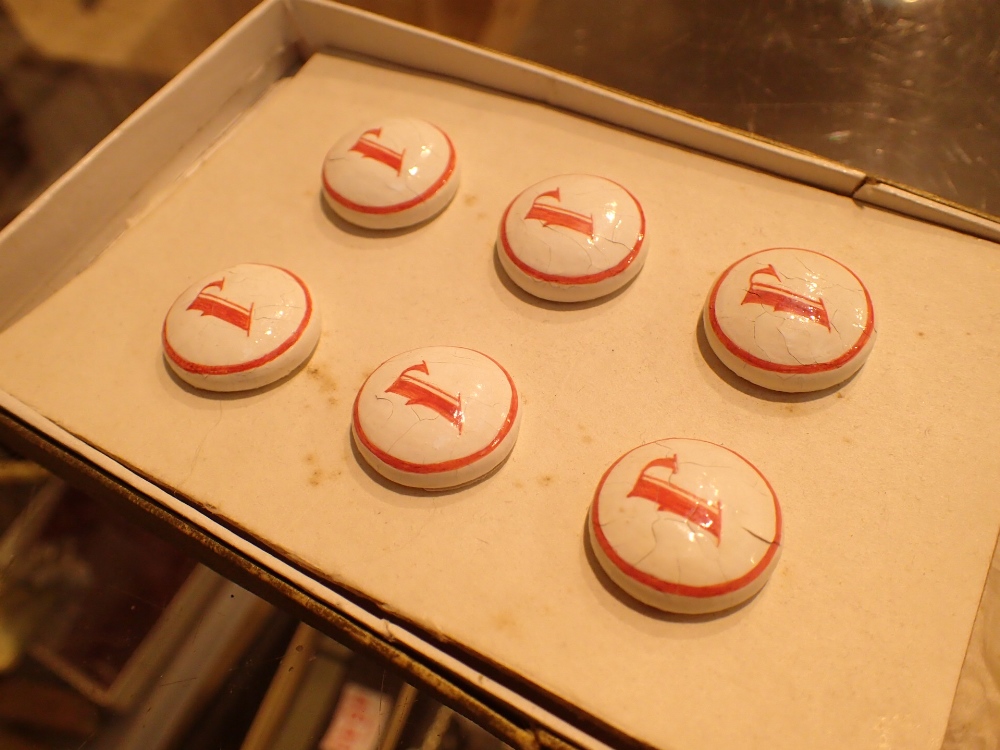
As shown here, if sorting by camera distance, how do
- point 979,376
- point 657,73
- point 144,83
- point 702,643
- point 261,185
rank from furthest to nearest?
point 144,83 → point 657,73 → point 261,185 → point 979,376 → point 702,643

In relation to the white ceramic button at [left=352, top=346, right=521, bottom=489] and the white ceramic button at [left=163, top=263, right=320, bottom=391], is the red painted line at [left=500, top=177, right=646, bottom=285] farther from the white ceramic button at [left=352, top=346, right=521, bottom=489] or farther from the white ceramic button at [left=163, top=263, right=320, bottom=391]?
the white ceramic button at [left=163, top=263, right=320, bottom=391]

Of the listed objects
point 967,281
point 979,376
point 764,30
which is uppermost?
point 764,30

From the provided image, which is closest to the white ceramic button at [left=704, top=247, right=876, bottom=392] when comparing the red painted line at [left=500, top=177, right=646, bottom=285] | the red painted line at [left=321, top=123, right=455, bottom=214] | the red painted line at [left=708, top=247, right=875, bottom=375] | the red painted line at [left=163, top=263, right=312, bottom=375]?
the red painted line at [left=708, top=247, right=875, bottom=375]

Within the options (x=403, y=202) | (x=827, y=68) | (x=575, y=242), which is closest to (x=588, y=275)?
(x=575, y=242)

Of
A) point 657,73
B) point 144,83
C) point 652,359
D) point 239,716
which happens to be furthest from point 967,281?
point 144,83

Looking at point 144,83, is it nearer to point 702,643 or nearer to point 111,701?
point 111,701

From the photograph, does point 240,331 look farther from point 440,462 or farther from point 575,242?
point 575,242
